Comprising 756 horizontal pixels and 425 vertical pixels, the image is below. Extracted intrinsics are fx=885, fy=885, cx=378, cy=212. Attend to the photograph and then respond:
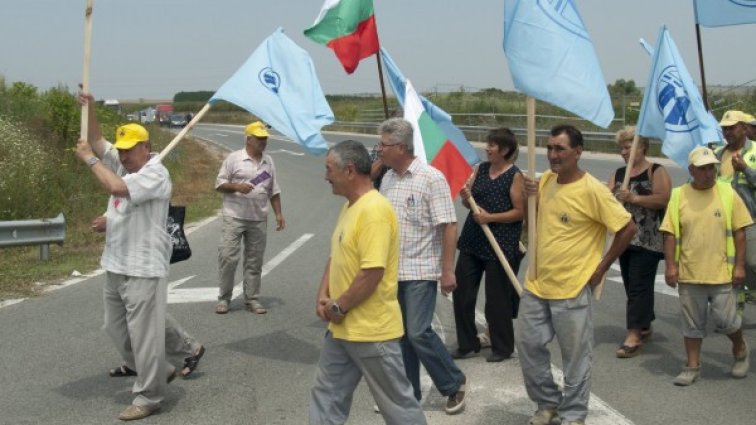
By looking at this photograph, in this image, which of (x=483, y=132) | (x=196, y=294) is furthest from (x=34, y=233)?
(x=483, y=132)

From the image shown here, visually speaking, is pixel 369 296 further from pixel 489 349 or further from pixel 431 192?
pixel 489 349

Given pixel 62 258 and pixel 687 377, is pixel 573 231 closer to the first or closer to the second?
pixel 687 377

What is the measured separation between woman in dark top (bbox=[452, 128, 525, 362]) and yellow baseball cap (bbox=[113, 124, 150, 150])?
2.40 m

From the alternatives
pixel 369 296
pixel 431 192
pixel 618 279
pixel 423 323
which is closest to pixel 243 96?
pixel 431 192

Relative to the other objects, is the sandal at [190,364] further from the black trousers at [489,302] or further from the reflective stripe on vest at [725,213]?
the reflective stripe on vest at [725,213]

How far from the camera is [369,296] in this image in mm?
4270

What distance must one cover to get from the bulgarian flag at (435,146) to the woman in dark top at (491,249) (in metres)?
0.16

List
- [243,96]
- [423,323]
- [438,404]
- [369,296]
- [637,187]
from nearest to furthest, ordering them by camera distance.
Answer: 1. [369,296]
2. [423,323]
3. [438,404]
4. [243,96]
5. [637,187]

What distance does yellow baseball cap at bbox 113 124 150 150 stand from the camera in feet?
18.0

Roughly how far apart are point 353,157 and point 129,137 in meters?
1.85

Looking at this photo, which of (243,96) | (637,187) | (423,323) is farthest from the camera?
(637,187)

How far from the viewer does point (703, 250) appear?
6.25 metres

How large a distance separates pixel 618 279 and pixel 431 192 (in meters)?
5.43

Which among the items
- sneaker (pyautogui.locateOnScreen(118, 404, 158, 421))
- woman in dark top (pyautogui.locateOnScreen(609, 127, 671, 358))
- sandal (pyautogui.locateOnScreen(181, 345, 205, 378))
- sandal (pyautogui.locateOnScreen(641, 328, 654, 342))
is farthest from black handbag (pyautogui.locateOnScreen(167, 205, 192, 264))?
sandal (pyautogui.locateOnScreen(641, 328, 654, 342))
